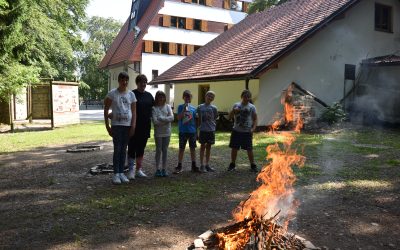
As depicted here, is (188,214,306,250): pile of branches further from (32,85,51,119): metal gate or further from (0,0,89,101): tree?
(32,85,51,119): metal gate

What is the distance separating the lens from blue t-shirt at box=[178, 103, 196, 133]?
7254mm

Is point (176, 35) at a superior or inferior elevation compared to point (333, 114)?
superior

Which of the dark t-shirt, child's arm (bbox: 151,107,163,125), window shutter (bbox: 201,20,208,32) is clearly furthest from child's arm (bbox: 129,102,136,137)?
window shutter (bbox: 201,20,208,32)

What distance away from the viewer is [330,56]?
16.7 meters

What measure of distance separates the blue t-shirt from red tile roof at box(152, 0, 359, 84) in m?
7.46

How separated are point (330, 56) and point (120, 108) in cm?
1313

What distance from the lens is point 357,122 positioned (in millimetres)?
16312

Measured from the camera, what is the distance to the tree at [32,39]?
456 inches

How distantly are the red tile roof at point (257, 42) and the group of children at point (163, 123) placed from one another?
719 cm

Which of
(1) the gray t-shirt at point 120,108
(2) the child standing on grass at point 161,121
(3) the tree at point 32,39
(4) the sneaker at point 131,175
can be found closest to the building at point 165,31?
(3) the tree at point 32,39

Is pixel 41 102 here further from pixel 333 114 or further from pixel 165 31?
pixel 165 31

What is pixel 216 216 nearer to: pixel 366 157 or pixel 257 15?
pixel 366 157

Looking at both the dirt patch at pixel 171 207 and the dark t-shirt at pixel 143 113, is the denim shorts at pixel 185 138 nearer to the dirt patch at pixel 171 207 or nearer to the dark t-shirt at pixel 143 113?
the dirt patch at pixel 171 207

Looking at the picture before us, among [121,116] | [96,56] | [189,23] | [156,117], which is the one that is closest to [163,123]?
[156,117]
